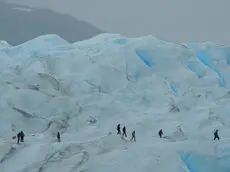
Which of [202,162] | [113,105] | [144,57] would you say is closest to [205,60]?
[144,57]

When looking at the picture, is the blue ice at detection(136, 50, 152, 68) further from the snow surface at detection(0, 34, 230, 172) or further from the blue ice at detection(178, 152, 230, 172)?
the blue ice at detection(178, 152, 230, 172)

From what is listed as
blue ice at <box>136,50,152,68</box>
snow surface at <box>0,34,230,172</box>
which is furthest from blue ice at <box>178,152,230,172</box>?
blue ice at <box>136,50,152,68</box>

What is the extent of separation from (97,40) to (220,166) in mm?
17169

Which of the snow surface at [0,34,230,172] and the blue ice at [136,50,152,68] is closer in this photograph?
the snow surface at [0,34,230,172]

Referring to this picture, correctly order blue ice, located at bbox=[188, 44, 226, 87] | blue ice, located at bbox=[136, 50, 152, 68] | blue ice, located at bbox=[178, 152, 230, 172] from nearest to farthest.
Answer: blue ice, located at bbox=[178, 152, 230, 172] → blue ice, located at bbox=[136, 50, 152, 68] → blue ice, located at bbox=[188, 44, 226, 87]

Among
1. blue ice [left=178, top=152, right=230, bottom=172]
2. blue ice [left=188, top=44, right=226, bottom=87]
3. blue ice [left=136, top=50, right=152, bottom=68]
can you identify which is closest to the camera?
blue ice [left=178, top=152, right=230, bottom=172]

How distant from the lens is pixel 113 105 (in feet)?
76.4

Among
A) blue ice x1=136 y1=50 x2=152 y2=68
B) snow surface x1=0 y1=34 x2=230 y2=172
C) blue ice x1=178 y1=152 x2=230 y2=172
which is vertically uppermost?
blue ice x1=136 y1=50 x2=152 y2=68

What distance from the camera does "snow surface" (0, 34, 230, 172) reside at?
51.9 ft

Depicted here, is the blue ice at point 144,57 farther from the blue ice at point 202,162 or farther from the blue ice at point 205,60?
the blue ice at point 202,162

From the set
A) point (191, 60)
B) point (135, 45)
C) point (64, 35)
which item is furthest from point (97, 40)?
point (64, 35)

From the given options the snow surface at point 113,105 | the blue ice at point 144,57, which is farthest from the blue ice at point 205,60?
the blue ice at point 144,57

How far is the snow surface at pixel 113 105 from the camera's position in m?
15.8

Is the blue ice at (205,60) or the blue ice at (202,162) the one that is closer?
the blue ice at (202,162)
